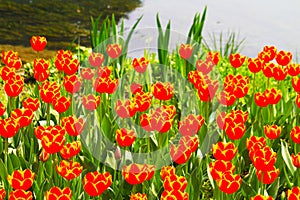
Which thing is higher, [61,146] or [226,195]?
[61,146]

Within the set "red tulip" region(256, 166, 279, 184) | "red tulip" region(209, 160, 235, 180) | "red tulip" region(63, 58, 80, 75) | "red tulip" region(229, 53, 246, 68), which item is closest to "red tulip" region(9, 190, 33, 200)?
"red tulip" region(209, 160, 235, 180)

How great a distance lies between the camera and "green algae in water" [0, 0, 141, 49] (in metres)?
9.02

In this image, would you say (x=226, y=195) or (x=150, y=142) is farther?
(x=150, y=142)

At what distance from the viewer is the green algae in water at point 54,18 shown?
29.6 ft

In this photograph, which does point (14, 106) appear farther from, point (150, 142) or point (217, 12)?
point (217, 12)

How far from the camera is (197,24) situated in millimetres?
5449

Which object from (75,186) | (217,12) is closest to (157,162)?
(75,186)

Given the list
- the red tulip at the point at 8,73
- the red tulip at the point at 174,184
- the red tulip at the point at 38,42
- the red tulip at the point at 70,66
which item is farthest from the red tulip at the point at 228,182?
the red tulip at the point at 38,42

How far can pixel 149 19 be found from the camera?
32.8 ft

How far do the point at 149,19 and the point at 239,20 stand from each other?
52.5 inches

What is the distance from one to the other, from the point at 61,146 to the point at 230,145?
853 mm

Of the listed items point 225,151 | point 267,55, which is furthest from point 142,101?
point 267,55

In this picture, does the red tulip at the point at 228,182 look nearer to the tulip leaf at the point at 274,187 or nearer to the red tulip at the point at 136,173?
the red tulip at the point at 136,173

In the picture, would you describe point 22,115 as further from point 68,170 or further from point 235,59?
point 235,59
